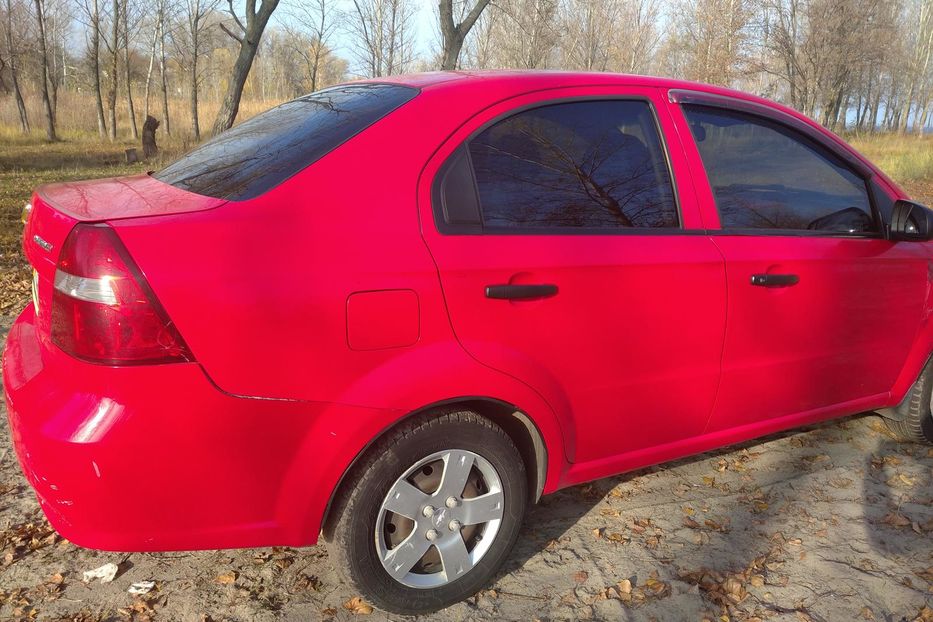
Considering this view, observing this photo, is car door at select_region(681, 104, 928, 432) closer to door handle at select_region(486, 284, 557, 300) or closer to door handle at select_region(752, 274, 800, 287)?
door handle at select_region(752, 274, 800, 287)

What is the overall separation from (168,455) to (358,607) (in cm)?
94

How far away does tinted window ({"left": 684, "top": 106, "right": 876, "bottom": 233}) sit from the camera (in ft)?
9.24

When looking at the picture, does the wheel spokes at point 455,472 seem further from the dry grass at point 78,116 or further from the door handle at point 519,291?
the dry grass at point 78,116

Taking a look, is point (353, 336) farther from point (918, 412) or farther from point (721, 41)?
point (721, 41)

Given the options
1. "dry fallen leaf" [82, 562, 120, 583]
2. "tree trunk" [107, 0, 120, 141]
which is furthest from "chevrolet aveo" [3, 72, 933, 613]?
"tree trunk" [107, 0, 120, 141]

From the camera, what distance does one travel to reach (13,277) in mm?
6770

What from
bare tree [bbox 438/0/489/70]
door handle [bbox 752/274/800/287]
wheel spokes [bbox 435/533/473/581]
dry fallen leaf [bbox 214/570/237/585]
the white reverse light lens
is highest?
bare tree [bbox 438/0/489/70]

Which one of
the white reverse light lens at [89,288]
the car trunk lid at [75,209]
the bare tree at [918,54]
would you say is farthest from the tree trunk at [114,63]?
the bare tree at [918,54]

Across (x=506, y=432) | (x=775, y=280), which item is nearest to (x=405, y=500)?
(x=506, y=432)

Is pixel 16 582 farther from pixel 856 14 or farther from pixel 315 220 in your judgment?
pixel 856 14

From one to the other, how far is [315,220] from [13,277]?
6.15m

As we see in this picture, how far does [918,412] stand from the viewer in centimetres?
361

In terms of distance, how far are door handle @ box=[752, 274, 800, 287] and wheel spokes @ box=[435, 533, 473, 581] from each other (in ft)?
4.87

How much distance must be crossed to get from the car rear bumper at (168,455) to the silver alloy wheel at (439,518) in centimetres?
27
